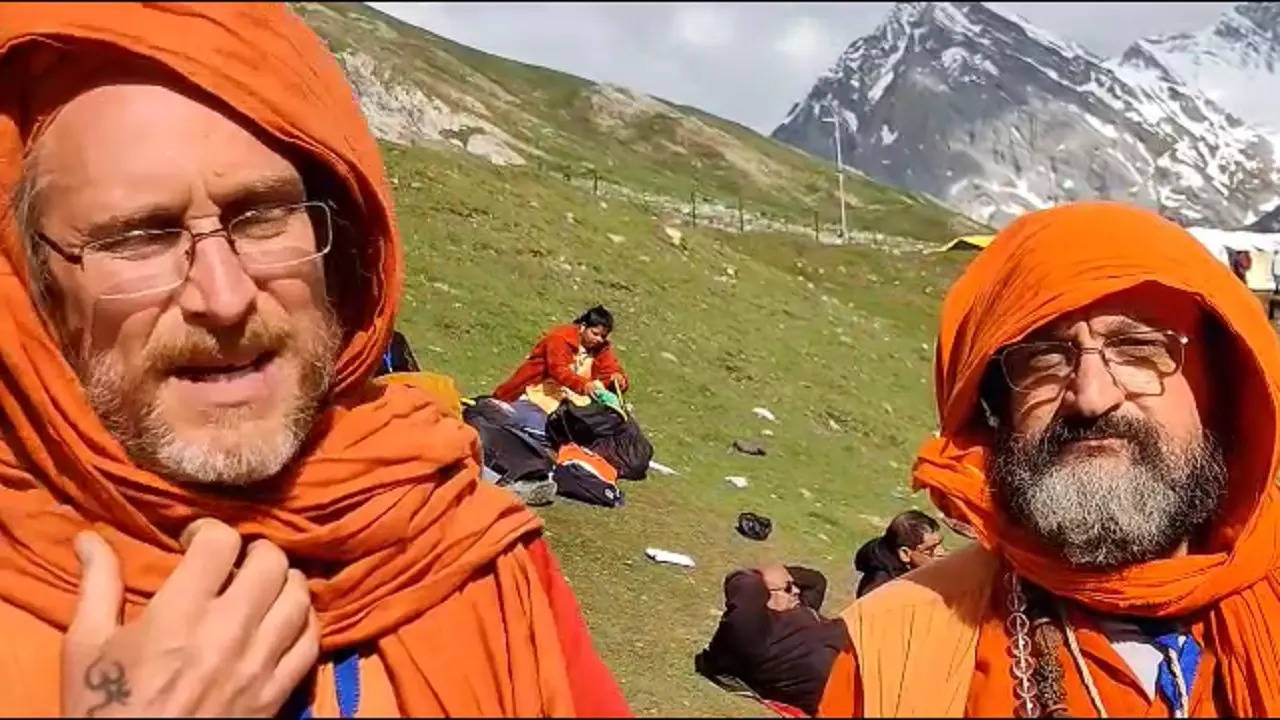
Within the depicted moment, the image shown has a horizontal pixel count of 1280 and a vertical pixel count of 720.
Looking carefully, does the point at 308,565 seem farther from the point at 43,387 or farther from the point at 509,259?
the point at 509,259

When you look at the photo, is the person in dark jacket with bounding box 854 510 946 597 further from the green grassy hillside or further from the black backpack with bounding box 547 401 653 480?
the black backpack with bounding box 547 401 653 480

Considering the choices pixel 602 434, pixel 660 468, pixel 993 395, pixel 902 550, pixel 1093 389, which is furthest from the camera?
pixel 660 468

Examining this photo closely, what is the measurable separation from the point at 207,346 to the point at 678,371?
47.6 ft

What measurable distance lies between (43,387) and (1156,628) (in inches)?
83.6

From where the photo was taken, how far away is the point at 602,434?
11.3 m

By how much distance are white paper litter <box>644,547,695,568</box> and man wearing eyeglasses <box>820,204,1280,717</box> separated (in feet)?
22.4

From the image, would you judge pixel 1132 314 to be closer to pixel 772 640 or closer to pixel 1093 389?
pixel 1093 389

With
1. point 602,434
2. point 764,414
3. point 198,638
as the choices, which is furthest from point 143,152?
point 764,414

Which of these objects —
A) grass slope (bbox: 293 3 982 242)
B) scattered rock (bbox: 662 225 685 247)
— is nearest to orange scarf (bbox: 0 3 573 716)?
scattered rock (bbox: 662 225 685 247)

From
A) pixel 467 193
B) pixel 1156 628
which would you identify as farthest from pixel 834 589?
pixel 467 193

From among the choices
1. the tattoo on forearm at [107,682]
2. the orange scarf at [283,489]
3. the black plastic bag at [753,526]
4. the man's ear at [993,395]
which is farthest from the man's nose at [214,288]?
the black plastic bag at [753,526]

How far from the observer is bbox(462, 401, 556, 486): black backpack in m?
9.71

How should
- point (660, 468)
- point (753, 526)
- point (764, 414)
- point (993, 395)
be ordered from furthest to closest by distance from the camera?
point (764, 414)
point (660, 468)
point (753, 526)
point (993, 395)

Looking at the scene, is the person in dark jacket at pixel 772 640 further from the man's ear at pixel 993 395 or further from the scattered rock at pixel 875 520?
the scattered rock at pixel 875 520
